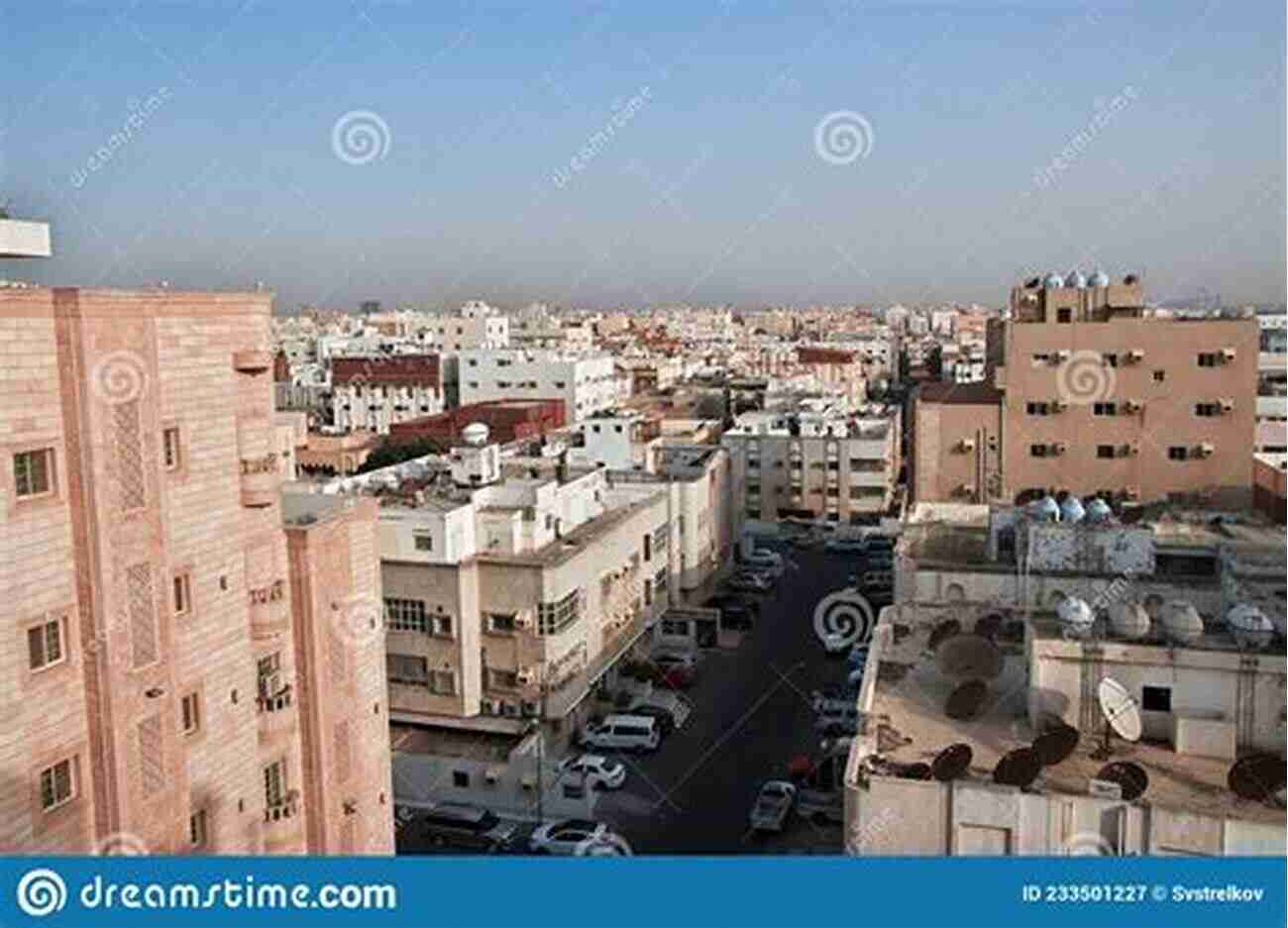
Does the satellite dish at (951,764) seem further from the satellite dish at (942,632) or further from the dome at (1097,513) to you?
the dome at (1097,513)

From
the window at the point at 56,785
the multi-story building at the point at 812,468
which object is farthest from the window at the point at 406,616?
the multi-story building at the point at 812,468

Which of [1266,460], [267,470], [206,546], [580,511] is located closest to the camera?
[206,546]

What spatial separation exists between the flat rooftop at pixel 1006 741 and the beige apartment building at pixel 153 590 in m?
1.50

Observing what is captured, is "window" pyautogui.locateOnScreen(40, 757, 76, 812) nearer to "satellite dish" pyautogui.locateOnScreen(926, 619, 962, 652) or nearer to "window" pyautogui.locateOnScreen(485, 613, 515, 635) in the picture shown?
"satellite dish" pyautogui.locateOnScreen(926, 619, 962, 652)

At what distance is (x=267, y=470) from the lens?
8.79 ft

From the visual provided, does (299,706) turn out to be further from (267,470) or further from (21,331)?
(21,331)

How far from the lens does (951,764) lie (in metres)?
2.34

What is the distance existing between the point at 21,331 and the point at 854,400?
43.3 ft

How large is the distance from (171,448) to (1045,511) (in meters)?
2.85

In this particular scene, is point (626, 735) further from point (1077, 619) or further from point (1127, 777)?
point (1127, 777)

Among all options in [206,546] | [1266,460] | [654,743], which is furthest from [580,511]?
[1266,460]

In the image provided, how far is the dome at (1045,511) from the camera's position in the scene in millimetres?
3828

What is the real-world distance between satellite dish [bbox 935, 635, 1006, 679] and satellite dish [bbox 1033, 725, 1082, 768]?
47 cm

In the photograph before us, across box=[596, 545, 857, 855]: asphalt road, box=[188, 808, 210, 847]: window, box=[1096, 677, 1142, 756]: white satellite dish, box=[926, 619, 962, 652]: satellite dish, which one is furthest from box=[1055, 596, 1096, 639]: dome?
box=[188, 808, 210, 847]: window
